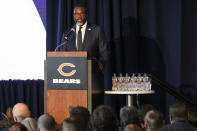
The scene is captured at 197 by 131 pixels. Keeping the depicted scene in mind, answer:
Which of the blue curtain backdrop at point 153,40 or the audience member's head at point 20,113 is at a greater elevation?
the blue curtain backdrop at point 153,40

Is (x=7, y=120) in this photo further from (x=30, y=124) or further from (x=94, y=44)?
(x=94, y=44)

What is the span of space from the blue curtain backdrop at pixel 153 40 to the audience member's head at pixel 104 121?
11.0 feet

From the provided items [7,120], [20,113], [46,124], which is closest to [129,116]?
[46,124]

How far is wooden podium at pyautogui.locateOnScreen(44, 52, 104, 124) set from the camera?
4.11 metres

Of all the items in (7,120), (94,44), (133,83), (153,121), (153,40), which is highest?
(153,40)

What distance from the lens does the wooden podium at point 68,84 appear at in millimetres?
4113

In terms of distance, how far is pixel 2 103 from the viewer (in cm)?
652

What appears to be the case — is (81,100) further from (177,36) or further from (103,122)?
(177,36)

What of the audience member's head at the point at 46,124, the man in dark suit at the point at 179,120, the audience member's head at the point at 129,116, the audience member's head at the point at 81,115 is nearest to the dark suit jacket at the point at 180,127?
the man in dark suit at the point at 179,120

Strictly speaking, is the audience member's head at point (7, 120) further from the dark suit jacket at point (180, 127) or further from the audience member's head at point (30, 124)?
the dark suit jacket at point (180, 127)

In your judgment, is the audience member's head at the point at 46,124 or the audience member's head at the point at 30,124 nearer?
the audience member's head at the point at 46,124

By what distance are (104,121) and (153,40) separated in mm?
3622

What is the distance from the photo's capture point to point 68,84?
13.6 ft

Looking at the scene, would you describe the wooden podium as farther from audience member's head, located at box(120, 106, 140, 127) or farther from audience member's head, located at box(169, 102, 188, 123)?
audience member's head, located at box(169, 102, 188, 123)
